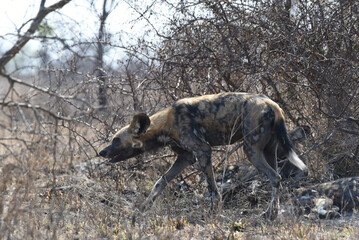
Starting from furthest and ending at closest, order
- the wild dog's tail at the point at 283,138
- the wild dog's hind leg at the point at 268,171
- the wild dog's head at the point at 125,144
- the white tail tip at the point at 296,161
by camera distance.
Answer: the wild dog's head at the point at 125,144 → the wild dog's tail at the point at 283,138 → the white tail tip at the point at 296,161 → the wild dog's hind leg at the point at 268,171

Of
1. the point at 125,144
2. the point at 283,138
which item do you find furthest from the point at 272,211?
the point at 125,144

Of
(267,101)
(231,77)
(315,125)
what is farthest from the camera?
(231,77)

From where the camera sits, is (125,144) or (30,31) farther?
(125,144)

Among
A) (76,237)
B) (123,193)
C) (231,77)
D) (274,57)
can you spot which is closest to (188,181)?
(123,193)

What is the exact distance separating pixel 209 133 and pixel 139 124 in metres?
0.81

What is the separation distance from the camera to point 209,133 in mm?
5773

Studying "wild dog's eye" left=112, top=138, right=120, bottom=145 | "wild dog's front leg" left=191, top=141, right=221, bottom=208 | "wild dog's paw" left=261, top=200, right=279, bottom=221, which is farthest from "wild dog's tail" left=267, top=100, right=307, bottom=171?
"wild dog's eye" left=112, top=138, right=120, bottom=145

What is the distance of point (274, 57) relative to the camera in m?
6.77

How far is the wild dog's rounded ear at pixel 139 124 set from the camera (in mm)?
5735

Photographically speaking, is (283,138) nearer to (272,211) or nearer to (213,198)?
(272,211)

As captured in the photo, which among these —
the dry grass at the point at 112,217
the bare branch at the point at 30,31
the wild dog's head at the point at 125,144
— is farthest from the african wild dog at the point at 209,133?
the bare branch at the point at 30,31

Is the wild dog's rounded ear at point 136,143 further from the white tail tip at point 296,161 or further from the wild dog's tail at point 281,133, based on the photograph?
the white tail tip at point 296,161

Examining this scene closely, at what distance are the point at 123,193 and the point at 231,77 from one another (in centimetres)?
221

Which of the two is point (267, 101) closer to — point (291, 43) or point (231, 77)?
point (291, 43)
